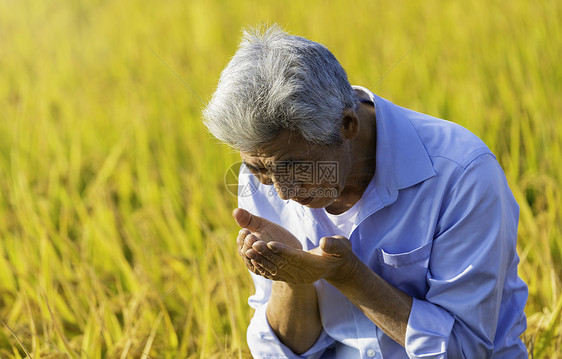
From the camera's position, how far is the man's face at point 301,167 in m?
1.22

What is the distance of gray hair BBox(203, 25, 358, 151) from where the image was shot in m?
1.16

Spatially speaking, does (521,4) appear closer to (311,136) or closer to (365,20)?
(365,20)

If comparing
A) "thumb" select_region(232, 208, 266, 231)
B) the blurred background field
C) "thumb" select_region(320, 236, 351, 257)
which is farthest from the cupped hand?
the blurred background field

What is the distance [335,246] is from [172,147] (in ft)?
6.61

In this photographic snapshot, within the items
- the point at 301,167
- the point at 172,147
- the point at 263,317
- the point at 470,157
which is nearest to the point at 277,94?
the point at 301,167

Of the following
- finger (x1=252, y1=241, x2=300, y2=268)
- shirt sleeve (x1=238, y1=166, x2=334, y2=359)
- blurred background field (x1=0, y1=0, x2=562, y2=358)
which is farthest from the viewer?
blurred background field (x1=0, y1=0, x2=562, y2=358)

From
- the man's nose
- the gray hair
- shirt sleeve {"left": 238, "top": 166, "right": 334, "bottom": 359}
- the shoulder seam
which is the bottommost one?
shirt sleeve {"left": 238, "top": 166, "right": 334, "bottom": 359}

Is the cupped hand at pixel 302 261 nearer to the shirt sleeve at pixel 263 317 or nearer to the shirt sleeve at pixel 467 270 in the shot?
the shirt sleeve at pixel 467 270

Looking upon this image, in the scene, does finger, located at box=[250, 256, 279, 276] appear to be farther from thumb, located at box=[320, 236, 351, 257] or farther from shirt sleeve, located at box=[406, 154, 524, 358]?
shirt sleeve, located at box=[406, 154, 524, 358]

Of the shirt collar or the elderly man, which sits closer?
the elderly man

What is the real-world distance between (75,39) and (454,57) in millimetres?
2944

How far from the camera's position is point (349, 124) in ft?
4.19

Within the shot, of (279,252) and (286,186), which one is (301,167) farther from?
(279,252)

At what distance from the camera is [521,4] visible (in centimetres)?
A: 400
